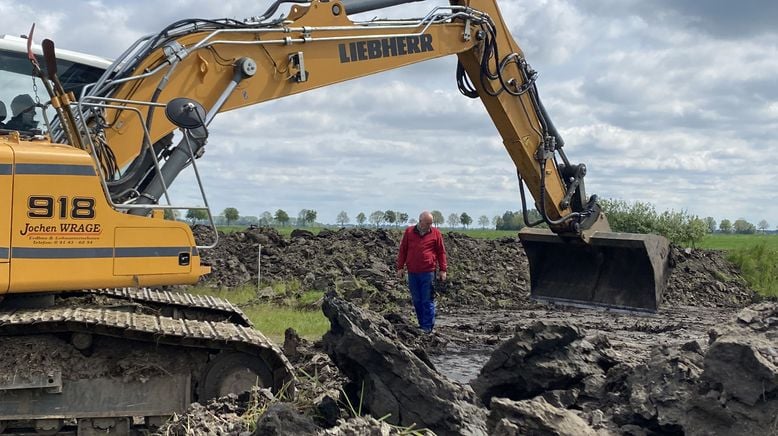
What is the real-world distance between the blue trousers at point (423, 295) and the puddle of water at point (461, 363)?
0.73m

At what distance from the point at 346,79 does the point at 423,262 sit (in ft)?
11.0

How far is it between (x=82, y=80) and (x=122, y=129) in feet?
3.88

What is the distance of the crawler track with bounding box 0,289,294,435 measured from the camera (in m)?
5.64

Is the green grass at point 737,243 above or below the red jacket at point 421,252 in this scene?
above

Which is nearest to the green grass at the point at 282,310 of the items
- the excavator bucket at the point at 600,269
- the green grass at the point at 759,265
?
the excavator bucket at the point at 600,269

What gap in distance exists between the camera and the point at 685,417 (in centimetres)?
459

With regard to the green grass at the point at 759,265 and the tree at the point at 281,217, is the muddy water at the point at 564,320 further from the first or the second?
the tree at the point at 281,217

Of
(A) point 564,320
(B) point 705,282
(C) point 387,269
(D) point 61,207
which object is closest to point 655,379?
(A) point 564,320

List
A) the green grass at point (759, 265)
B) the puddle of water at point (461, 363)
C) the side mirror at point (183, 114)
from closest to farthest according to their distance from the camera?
the side mirror at point (183, 114) < the puddle of water at point (461, 363) < the green grass at point (759, 265)

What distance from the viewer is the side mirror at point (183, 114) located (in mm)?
5910

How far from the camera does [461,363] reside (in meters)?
9.32

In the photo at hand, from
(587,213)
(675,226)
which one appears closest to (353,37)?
(587,213)

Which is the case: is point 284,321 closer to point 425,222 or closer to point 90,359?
point 425,222

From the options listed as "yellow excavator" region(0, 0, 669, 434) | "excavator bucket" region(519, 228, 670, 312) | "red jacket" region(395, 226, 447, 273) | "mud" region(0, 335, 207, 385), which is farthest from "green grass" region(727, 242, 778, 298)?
"mud" region(0, 335, 207, 385)
